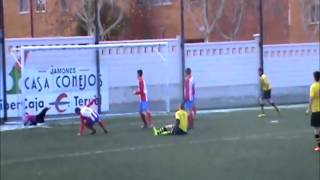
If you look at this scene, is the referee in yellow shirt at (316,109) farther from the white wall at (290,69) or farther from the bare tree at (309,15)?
the bare tree at (309,15)

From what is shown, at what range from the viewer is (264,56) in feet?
102

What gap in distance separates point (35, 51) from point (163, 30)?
27.1m

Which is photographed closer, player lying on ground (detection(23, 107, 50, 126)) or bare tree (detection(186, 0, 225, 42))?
player lying on ground (detection(23, 107, 50, 126))

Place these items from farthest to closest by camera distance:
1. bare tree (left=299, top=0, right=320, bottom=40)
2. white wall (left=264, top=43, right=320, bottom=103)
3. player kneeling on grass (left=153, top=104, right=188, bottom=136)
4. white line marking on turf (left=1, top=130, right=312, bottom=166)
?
bare tree (left=299, top=0, right=320, bottom=40)
white wall (left=264, top=43, right=320, bottom=103)
player kneeling on grass (left=153, top=104, right=188, bottom=136)
white line marking on turf (left=1, top=130, right=312, bottom=166)

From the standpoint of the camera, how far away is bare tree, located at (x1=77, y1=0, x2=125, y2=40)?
44.5 m

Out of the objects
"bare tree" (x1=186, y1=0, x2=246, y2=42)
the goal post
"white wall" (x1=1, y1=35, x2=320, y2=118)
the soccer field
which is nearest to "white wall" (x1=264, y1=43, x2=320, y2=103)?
"white wall" (x1=1, y1=35, x2=320, y2=118)

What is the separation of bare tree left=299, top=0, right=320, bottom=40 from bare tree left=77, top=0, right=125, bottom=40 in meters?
12.5

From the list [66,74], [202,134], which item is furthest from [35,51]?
[202,134]

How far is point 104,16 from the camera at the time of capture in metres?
49.0

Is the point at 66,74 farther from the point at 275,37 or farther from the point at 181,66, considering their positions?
the point at 275,37

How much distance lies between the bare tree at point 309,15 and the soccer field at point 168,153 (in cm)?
2637

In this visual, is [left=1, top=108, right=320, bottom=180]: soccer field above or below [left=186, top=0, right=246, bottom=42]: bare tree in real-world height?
below

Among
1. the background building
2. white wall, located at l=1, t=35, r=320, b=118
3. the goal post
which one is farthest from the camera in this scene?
the background building

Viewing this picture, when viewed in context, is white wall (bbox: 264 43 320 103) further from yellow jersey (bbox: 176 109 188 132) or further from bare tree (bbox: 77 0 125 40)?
bare tree (bbox: 77 0 125 40)
